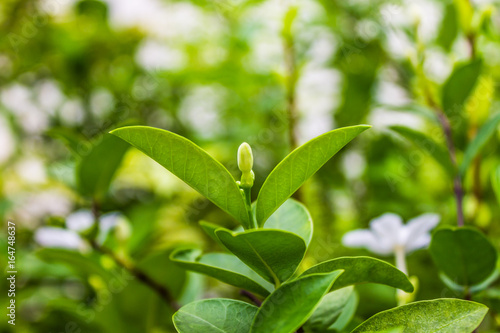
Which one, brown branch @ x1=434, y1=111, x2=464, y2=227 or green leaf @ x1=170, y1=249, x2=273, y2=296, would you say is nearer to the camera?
green leaf @ x1=170, y1=249, x2=273, y2=296

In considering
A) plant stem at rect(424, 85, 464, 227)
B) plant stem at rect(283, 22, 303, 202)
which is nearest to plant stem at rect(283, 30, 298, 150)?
plant stem at rect(283, 22, 303, 202)

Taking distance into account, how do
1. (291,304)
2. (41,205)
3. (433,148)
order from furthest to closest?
(41,205) < (433,148) < (291,304)

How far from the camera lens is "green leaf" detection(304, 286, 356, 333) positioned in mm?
346

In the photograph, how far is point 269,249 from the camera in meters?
0.30

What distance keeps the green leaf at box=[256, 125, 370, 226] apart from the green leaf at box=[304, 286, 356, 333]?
0.09m

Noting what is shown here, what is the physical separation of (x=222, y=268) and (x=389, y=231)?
0.90ft

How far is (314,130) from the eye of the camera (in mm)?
1180

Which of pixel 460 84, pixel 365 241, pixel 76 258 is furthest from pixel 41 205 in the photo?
pixel 460 84

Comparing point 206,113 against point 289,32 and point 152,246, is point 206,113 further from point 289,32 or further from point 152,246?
point 289,32

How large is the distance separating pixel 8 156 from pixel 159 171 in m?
0.66

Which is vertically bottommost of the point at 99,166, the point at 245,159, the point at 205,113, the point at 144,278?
the point at 205,113

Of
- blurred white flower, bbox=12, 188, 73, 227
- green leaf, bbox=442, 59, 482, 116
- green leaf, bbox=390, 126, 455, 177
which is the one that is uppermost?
green leaf, bbox=442, 59, 482, 116

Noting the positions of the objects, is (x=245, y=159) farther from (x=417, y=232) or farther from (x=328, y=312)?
(x=417, y=232)

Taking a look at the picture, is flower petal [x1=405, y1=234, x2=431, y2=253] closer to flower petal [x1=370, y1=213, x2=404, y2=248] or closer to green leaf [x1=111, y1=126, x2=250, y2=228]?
flower petal [x1=370, y1=213, x2=404, y2=248]
